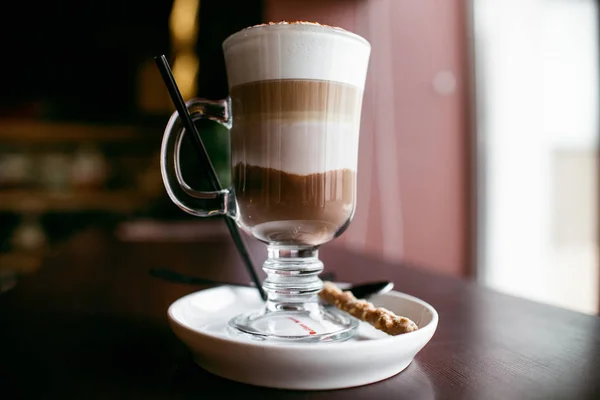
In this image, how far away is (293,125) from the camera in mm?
460

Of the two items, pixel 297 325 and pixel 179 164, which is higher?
pixel 179 164

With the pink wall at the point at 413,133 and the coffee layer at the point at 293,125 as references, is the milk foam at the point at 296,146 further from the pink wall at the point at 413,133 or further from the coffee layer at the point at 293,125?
the pink wall at the point at 413,133

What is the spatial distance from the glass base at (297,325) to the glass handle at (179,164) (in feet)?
0.35

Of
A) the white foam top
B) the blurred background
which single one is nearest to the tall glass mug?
the white foam top

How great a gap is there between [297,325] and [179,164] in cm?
18

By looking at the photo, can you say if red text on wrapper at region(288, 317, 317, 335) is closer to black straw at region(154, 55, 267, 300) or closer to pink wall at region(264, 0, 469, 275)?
black straw at region(154, 55, 267, 300)

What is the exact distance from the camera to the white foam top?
1.47ft

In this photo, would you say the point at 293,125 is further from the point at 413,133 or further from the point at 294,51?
the point at 413,133

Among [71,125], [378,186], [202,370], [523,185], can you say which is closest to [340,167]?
[202,370]

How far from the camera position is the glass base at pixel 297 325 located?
0.40 m

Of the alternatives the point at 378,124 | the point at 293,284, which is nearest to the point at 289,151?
the point at 293,284

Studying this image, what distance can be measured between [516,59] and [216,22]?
1483 mm

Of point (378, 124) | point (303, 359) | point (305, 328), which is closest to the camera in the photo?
point (303, 359)

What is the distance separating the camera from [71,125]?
2.56 m
